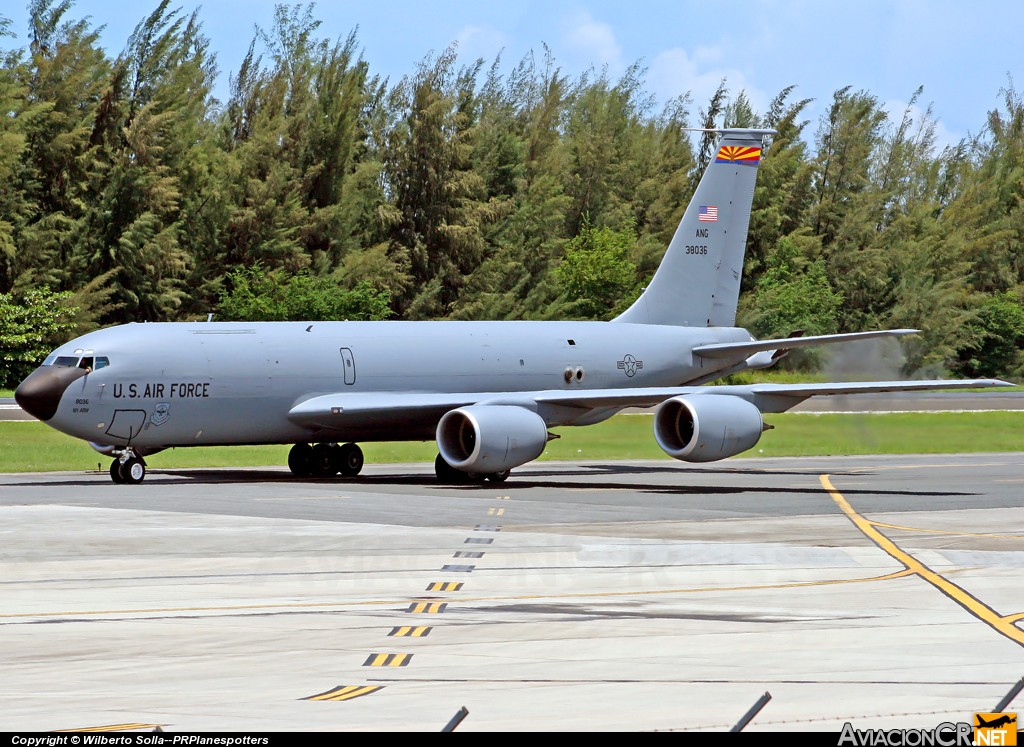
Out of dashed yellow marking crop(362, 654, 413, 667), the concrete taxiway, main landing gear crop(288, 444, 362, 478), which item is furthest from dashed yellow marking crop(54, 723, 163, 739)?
main landing gear crop(288, 444, 362, 478)

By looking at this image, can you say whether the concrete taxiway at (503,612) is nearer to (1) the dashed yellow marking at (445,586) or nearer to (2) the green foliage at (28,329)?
(1) the dashed yellow marking at (445,586)

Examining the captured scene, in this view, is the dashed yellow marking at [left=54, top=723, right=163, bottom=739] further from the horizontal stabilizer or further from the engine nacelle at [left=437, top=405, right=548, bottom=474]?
the horizontal stabilizer

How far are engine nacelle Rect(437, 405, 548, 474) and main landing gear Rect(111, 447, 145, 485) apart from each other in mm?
6170

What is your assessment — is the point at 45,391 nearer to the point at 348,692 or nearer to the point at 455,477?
the point at 455,477

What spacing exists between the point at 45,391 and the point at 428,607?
60.6 ft

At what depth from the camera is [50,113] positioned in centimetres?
6944

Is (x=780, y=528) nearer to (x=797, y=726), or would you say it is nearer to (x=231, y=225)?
(x=797, y=726)

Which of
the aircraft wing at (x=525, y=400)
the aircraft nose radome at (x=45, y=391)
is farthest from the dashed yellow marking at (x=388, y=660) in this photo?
the aircraft wing at (x=525, y=400)

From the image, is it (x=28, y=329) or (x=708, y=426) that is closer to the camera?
(x=708, y=426)

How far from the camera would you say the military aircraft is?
3105cm

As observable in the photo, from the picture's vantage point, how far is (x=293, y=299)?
69.1m

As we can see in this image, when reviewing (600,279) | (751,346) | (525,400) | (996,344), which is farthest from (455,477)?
(996,344)

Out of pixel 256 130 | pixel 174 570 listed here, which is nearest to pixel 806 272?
pixel 256 130

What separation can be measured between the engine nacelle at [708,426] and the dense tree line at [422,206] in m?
26.0
